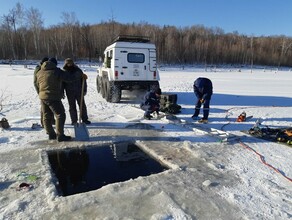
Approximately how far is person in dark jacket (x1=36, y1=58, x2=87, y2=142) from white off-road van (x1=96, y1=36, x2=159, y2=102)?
4354 millimetres

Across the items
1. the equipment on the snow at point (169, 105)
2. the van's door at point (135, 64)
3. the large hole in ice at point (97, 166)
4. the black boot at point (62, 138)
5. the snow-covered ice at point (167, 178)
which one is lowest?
the large hole in ice at point (97, 166)

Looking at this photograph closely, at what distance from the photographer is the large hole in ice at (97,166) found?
12.8 ft

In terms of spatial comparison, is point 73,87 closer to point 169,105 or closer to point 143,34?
point 169,105

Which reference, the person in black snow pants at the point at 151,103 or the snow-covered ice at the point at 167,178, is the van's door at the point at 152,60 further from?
the snow-covered ice at the point at 167,178

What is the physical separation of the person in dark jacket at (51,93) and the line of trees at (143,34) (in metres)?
40.9

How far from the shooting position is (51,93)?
209 inches

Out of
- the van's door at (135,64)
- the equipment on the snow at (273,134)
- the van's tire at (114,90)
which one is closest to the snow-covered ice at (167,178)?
the equipment on the snow at (273,134)

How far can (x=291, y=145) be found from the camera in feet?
17.8

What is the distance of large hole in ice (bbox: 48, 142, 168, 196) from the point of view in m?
3.91

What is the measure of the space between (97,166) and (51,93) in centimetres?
189

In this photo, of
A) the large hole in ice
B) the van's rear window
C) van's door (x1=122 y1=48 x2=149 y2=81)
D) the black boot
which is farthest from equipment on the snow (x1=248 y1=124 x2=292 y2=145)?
the van's rear window

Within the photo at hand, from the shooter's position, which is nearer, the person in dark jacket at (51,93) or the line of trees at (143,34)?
the person in dark jacket at (51,93)

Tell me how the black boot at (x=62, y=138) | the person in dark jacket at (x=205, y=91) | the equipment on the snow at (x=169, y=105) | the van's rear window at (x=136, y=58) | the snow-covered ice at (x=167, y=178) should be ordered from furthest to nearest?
1. the van's rear window at (x=136, y=58)
2. the equipment on the snow at (x=169, y=105)
3. the person in dark jacket at (x=205, y=91)
4. the black boot at (x=62, y=138)
5. the snow-covered ice at (x=167, y=178)

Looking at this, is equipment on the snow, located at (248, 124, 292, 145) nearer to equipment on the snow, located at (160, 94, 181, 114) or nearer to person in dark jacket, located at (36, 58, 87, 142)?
equipment on the snow, located at (160, 94, 181, 114)
